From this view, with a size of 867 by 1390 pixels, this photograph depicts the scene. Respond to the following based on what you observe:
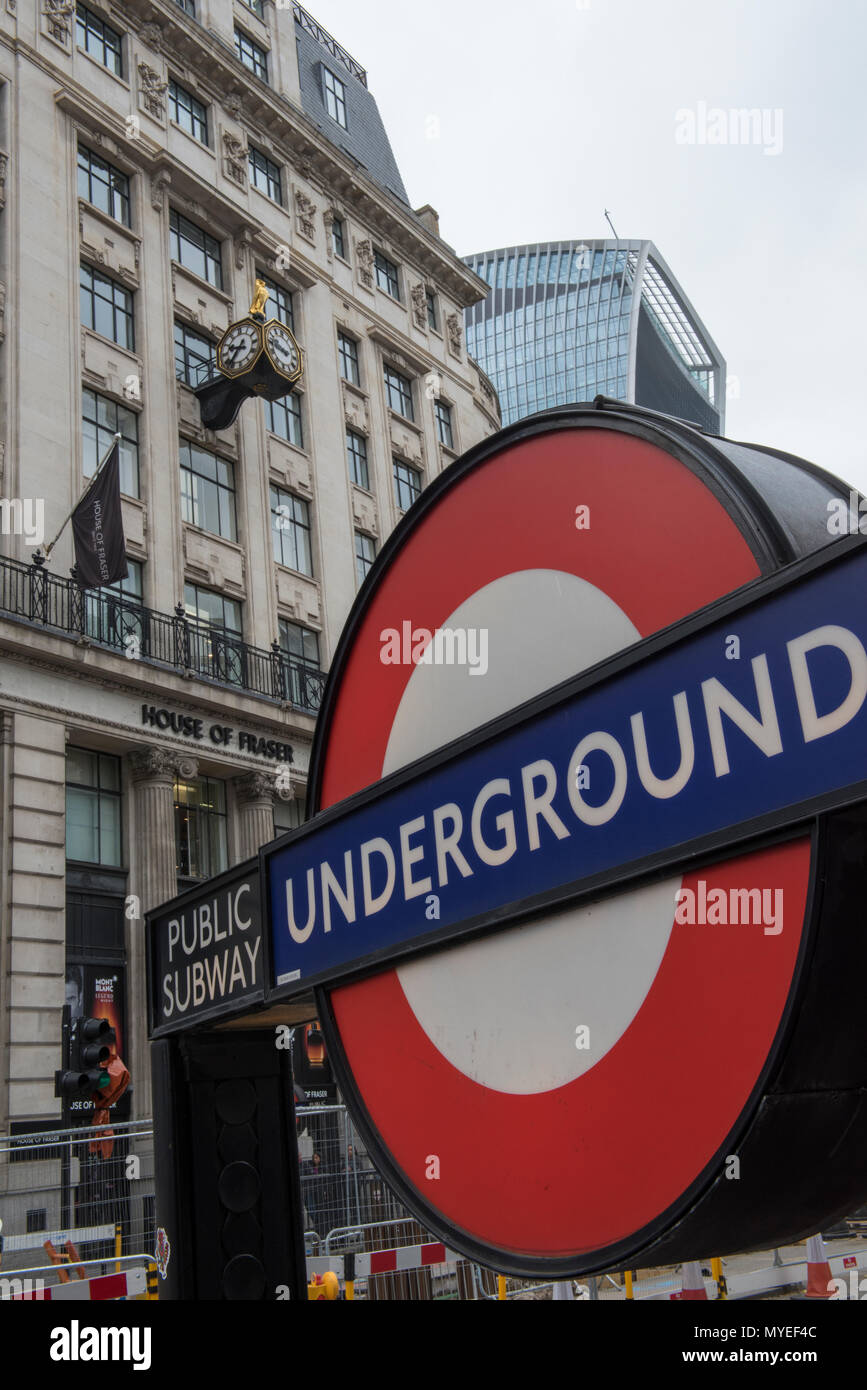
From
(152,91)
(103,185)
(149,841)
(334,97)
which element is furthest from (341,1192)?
(334,97)

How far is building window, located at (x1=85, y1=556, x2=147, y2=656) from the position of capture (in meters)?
20.8

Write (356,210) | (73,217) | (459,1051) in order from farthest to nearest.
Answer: (356,210) → (73,217) → (459,1051)

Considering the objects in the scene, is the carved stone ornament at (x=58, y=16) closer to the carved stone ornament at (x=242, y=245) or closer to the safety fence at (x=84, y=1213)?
the carved stone ornament at (x=242, y=245)

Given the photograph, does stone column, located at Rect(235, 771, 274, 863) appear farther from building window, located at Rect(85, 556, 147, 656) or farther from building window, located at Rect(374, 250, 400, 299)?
building window, located at Rect(374, 250, 400, 299)

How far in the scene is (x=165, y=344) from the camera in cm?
2447

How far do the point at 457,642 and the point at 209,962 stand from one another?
3.42ft

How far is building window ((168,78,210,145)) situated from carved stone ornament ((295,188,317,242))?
10.7 ft

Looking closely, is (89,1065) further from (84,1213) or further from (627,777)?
(627,777)

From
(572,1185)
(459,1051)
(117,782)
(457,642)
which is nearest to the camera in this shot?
(572,1185)

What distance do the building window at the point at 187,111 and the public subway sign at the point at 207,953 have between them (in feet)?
93.4

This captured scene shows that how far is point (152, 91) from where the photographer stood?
26.1 m

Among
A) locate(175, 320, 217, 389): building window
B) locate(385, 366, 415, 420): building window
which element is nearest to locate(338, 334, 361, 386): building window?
locate(385, 366, 415, 420): building window

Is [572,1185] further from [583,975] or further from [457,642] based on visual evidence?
[457,642]

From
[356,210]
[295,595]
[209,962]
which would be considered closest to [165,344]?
[295,595]
